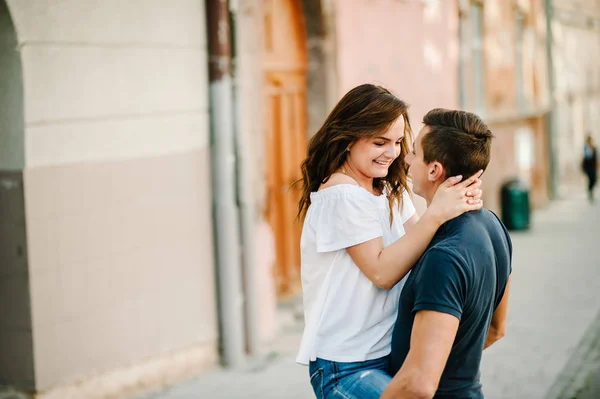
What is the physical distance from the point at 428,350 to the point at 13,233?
350cm

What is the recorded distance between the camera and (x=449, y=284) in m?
2.62

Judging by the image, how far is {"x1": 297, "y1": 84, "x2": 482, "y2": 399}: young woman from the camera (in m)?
3.03

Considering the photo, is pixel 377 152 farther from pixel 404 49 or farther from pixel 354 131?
pixel 404 49

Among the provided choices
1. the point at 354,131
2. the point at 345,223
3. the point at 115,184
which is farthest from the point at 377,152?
the point at 115,184

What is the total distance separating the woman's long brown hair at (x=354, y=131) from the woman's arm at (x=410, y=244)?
0.95 ft

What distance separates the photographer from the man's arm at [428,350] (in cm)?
260

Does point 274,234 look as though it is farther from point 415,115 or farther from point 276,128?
point 415,115

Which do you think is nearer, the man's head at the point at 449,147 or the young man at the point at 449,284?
the young man at the point at 449,284

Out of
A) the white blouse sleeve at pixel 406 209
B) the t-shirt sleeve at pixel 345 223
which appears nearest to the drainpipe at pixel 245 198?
the white blouse sleeve at pixel 406 209

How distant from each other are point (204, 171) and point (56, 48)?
5.83ft

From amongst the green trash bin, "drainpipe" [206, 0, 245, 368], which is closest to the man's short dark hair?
"drainpipe" [206, 0, 245, 368]

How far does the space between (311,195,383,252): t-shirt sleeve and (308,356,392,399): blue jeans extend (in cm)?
41

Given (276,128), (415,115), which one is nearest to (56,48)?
(276,128)

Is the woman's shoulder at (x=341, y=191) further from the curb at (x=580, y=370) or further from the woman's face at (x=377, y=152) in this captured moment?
the curb at (x=580, y=370)
